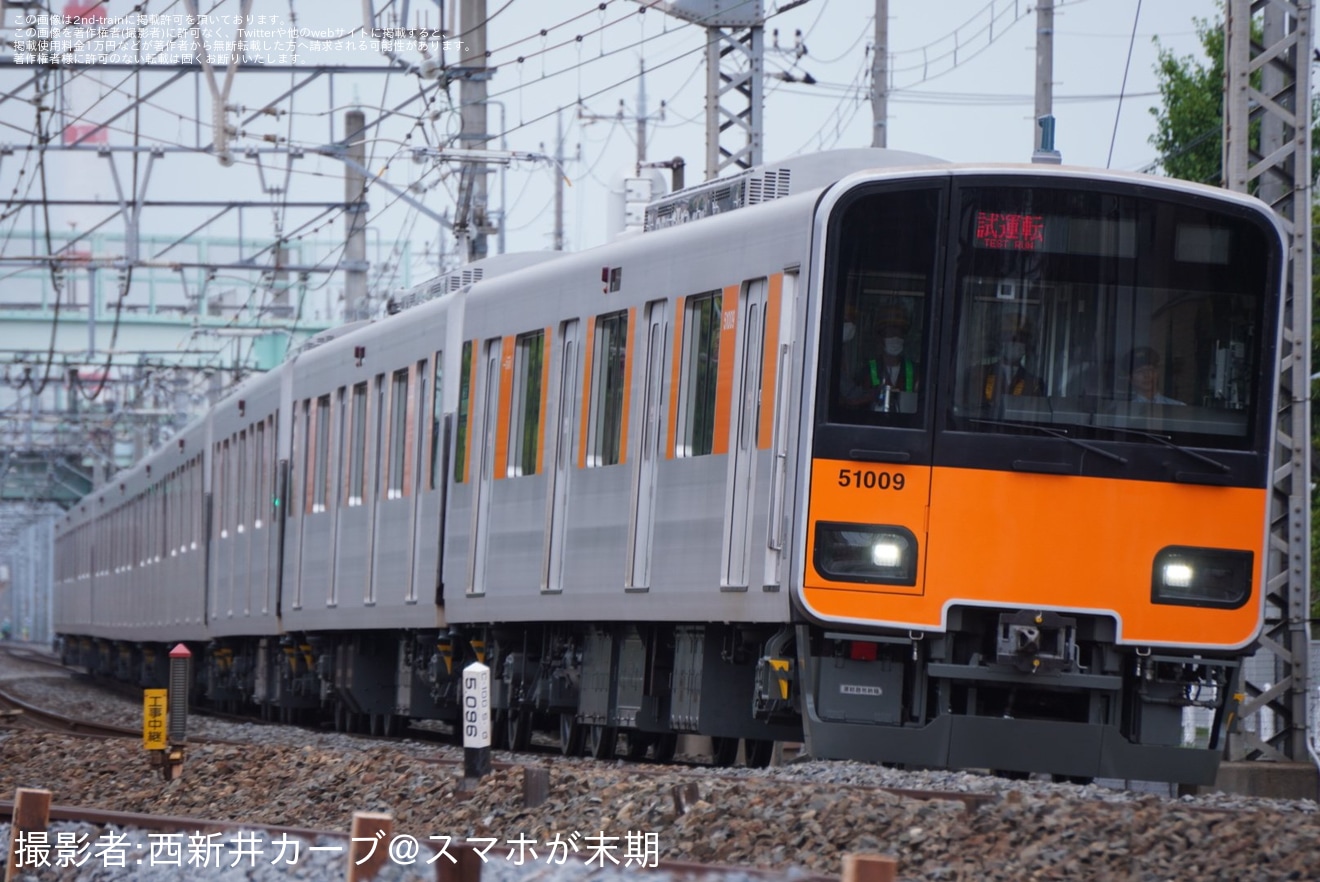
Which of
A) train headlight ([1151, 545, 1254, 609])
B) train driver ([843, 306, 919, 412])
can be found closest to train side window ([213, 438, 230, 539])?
train driver ([843, 306, 919, 412])

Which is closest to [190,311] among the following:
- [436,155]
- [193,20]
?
[436,155]

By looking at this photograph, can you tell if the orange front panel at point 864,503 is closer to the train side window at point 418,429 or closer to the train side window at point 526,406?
the train side window at point 526,406

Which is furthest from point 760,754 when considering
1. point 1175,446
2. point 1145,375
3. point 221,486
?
point 221,486

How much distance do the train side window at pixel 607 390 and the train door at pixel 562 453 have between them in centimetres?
28

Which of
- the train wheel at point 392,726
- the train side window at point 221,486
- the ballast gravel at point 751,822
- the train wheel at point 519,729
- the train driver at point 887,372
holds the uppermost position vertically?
the train driver at point 887,372

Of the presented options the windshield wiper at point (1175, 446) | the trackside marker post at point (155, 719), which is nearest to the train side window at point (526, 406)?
the trackside marker post at point (155, 719)

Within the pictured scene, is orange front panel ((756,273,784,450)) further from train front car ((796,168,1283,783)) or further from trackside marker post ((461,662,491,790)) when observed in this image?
trackside marker post ((461,662,491,790))

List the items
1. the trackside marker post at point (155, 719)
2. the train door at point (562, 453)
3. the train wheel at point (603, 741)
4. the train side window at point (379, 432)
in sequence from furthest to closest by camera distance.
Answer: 1. the train side window at point (379, 432)
2. the train wheel at point (603, 741)
3. the train door at point (562, 453)
4. the trackside marker post at point (155, 719)

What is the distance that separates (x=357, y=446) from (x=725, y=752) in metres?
5.83

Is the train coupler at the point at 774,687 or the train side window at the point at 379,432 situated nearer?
the train coupler at the point at 774,687

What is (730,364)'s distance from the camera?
441 inches

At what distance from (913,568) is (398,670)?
27.7ft

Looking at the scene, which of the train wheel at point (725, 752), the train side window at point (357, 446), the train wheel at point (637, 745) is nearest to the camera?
the train wheel at point (725, 752)

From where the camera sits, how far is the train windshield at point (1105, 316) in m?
10.3
